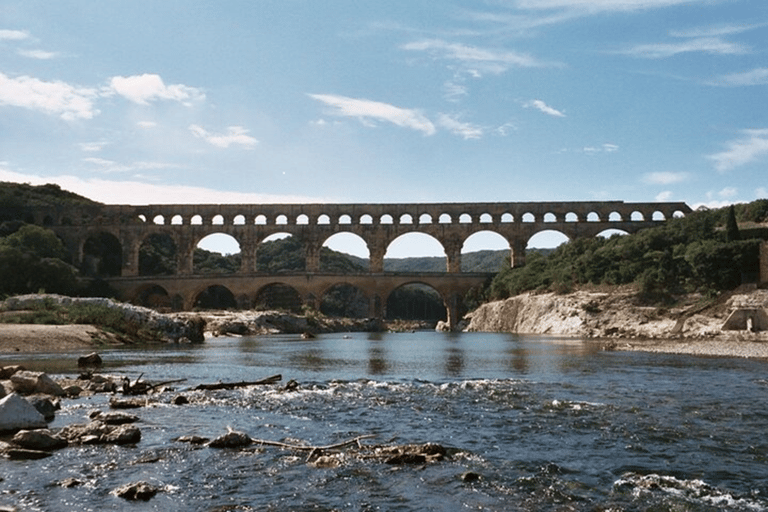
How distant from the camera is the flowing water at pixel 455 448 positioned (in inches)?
354

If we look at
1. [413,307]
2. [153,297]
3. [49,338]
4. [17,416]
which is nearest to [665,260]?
[49,338]

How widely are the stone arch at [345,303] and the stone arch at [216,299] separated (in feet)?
80.7

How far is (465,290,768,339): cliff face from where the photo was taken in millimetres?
42719

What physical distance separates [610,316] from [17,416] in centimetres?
4572

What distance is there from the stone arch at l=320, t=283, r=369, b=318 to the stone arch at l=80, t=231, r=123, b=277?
33.4m

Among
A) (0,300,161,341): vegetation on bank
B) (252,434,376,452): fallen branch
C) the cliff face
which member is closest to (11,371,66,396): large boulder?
(252,434,376,452): fallen branch

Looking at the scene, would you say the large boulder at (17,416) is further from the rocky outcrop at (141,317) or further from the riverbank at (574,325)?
the rocky outcrop at (141,317)

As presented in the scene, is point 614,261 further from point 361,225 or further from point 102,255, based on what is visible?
point 102,255

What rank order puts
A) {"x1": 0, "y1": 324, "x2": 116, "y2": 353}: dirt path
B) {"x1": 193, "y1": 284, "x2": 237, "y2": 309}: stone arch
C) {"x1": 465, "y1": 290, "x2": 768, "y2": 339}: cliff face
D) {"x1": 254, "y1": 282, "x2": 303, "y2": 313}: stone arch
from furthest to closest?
1. {"x1": 254, "y1": 282, "x2": 303, "y2": 313}: stone arch
2. {"x1": 193, "y1": 284, "x2": 237, "y2": 309}: stone arch
3. {"x1": 465, "y1": 290, "x2": 768, "y2": 339}: cliff face
4. {"x1": 0, "y1": 324, "x2": 116, "y2": 353}: dirt path

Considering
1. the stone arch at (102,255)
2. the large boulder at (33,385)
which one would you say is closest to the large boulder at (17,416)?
the large boulder at (33,385)

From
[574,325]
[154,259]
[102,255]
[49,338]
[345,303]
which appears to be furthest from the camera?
[345,303]

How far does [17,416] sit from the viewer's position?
1259cm

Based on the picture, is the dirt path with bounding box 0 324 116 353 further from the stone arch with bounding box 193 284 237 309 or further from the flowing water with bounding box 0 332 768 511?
the stone arch with bounding box 193 284 237 309

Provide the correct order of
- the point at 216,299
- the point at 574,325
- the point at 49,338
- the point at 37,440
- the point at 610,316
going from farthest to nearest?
the point at 216,299 → the point at 574,325 → the point at 610,316 → the point at 49,338 → the point at 37,440
